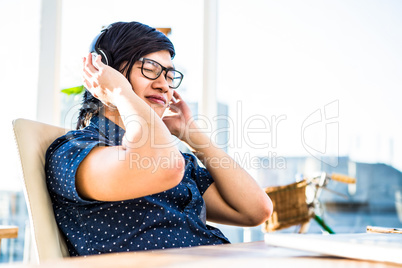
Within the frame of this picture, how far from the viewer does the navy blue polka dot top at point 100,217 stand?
91cm

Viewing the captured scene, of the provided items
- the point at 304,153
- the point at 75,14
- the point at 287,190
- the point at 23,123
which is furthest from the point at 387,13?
the point at 23,123

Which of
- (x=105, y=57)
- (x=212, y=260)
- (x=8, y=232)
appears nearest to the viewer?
(x=212, y=260)

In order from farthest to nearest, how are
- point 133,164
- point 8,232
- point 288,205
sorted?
point 288,205, point 8,232, point 133,164

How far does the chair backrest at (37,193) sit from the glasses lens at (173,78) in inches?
16.9

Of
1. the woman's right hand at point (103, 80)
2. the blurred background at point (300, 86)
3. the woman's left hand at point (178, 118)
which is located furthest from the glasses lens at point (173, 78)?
the blurred background at point (300, 86)

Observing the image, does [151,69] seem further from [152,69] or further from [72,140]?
[72,140]

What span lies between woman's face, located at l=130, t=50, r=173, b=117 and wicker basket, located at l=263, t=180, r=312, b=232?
151cm

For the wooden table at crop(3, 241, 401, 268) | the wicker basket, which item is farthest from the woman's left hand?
the wicker basket

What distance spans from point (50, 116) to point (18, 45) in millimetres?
547

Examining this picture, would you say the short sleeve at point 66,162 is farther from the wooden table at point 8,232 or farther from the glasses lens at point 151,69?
the wooden table at point 8,232

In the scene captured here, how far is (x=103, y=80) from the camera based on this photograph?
1.01 meters

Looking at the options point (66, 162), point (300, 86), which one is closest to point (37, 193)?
point (66, 162)

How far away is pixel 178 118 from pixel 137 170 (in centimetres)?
64

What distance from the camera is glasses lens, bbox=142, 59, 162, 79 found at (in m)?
1.18
